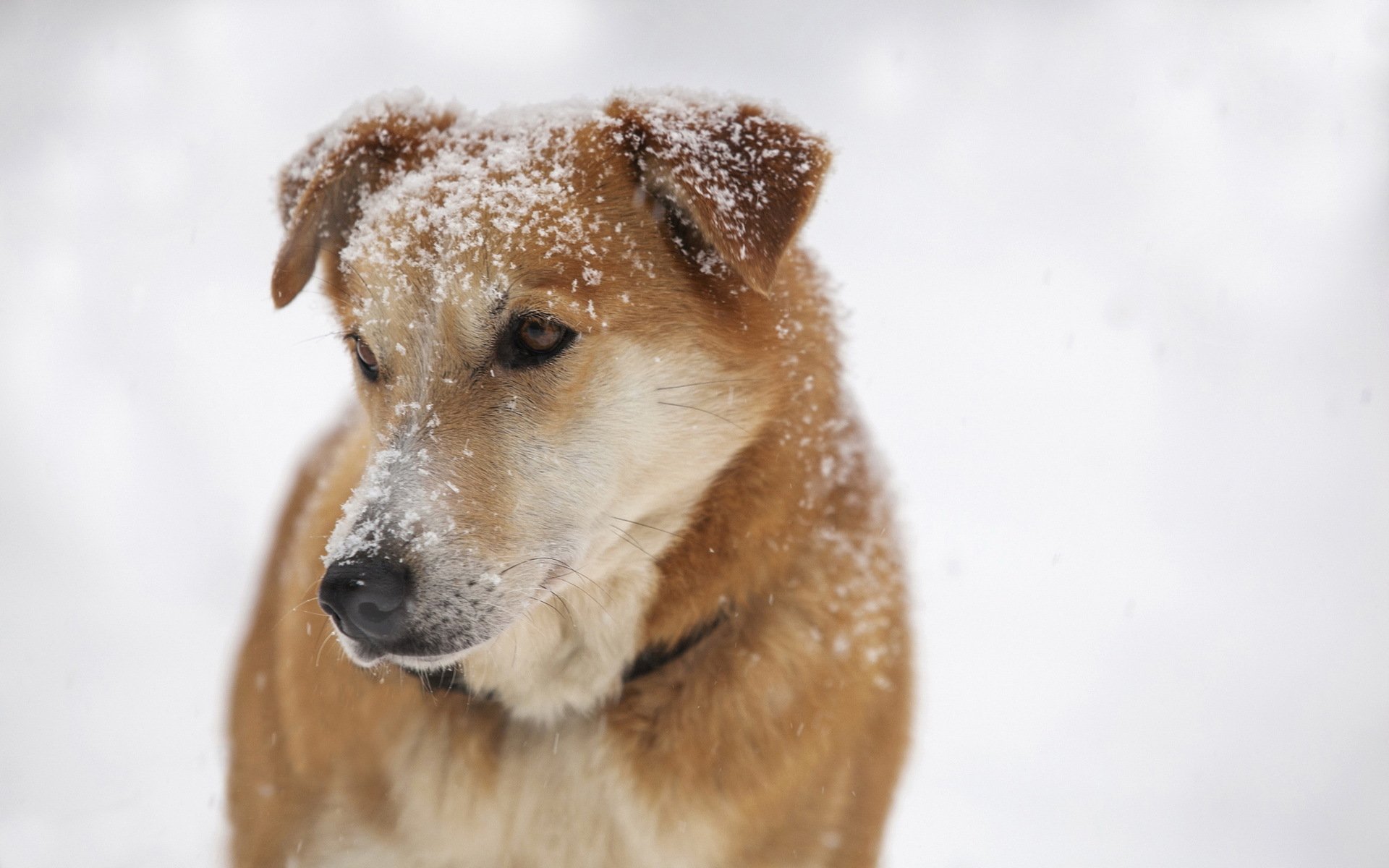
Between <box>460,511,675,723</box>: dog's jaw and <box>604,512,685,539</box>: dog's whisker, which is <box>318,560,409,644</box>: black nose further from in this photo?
<box>604,512,685,539</box>: dog's whisker

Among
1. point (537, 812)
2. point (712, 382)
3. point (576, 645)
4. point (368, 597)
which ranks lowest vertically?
point (537, 812)

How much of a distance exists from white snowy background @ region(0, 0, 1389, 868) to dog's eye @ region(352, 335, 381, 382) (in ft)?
3.86

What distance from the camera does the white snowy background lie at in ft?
13.1

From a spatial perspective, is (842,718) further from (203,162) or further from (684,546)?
(203,162)

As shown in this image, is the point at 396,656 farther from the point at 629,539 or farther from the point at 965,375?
the point at 965,375

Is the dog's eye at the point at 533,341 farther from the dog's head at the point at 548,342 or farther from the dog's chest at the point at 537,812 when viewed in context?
the dog's chest at the point at 537,812

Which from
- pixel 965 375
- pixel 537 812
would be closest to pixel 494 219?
pixel 537 812

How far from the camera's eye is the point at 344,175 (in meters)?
2.53

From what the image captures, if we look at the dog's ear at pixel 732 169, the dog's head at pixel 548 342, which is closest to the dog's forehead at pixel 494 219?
the dog's head at pixel 548 342

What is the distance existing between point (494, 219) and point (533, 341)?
0.27 meters

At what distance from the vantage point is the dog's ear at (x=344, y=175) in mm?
2492

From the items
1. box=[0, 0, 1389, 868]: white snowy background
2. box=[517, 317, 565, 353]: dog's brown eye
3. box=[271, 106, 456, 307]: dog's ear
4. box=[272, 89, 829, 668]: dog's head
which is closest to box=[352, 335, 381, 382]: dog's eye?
box=[272, 89, 829, 668]: dog's head

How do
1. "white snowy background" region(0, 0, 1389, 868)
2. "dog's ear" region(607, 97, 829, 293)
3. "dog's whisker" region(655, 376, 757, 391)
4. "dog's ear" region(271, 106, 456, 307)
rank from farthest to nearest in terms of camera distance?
"white snowy background" region(0, 0, 1389, 868)
"dog's ear" region(271, 106, 456, 307)
"dog's whisker" region(655, 376, 757, 391)
"dog's ear" region(607, 97, 829, 293)

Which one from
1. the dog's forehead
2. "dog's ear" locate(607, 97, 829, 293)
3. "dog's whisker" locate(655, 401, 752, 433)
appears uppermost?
"dog's ear" locate(607, 97, 829, 293)
